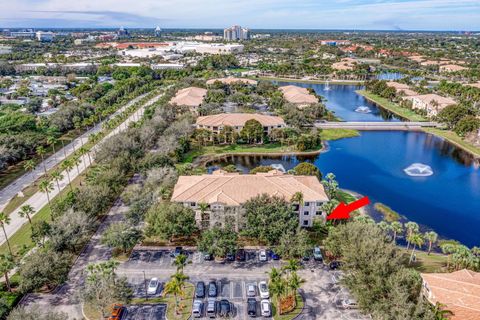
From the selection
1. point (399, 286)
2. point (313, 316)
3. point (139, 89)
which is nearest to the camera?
point (399, 286)

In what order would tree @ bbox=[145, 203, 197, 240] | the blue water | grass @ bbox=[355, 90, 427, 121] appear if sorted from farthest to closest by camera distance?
grass @ bbox=[355, 90, 427, 121] < the blue water < tree @ bbox=[145, 203, 197, 240]

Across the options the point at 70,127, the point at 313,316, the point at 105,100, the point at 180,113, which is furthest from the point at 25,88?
the point at 313,316

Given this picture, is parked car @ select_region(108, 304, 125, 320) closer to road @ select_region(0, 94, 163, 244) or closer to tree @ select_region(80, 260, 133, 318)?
tree @ select_region(80, 260, 133, 318)

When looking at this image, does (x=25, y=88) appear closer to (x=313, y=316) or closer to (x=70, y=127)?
(x=70, y=127)

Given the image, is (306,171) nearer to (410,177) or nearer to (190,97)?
(410,177)

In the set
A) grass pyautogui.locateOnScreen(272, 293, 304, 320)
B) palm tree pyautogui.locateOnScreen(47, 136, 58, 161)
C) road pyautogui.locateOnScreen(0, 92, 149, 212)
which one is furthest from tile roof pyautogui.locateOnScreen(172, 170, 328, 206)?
palm tree pyautogui.locateOnScreen(47, 136, 58, 161)

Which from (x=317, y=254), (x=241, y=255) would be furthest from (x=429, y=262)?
(x=241, y=255)
